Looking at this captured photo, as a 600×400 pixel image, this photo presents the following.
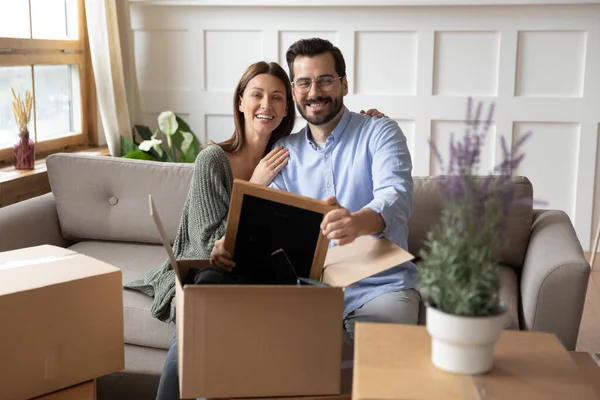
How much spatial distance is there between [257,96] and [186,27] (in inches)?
90.4

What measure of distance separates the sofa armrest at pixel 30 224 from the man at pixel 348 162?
895 millimetres

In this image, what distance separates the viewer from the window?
3.34 meters

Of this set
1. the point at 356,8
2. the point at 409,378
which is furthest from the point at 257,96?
the point at 356,8

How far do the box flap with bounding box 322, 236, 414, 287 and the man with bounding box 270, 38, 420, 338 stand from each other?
0.26 metres

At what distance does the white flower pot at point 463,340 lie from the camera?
1128 mm

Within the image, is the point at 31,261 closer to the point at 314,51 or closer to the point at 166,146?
the point at 314,51

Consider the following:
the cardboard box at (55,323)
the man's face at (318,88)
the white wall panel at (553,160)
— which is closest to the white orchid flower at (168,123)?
Answer: the man's face at (318,88)

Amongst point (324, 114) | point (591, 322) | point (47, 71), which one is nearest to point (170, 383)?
point (324, 114)

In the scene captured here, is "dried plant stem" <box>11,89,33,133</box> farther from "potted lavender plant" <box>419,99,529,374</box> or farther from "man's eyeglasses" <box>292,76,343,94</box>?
"potted lavender plant" <box>419,99,529,374</box>

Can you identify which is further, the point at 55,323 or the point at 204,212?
the point at 204,212

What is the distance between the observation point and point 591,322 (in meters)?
3.24

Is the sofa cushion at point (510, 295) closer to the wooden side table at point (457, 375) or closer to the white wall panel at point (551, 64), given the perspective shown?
the wooden side table at point (457, 375)

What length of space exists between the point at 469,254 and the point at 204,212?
113 centimetres

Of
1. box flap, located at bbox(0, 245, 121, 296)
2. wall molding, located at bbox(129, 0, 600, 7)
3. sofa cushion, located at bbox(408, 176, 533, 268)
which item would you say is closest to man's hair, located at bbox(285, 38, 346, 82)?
sofa cushion, located at bbox(408, 176, 533, 268)
